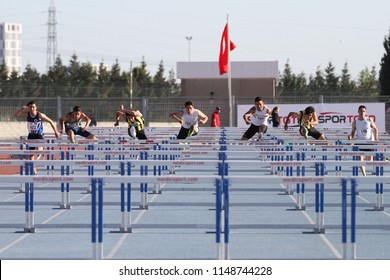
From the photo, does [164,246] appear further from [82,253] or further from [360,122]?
[360,122]

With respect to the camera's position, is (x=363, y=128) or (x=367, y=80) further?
(x=367, y=80)

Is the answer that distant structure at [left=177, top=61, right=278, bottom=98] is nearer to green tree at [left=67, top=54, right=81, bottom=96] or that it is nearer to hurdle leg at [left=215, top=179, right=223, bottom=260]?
green tree at [left=67, top=54, right=81, bottom=96]

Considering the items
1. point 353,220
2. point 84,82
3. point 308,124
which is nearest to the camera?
point 353,220

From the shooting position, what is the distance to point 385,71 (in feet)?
198

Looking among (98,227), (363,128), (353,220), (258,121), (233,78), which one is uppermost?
(233,78)

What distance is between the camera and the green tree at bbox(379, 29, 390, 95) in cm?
5956

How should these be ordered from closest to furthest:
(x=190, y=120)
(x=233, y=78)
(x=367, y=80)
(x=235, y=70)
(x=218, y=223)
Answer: (x=218, y=223) < (x=190, y=120) < (x=233, y=78) < (x=235, y=70) < (x=367, y=80)

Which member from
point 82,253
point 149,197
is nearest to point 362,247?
point 82,253

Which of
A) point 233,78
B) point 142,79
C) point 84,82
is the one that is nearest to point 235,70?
point 233,78

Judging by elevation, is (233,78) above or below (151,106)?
above

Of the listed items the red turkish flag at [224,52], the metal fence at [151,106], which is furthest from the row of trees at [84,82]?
the red turkish flag at [224,52]

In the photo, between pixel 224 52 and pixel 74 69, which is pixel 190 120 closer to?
pixel 224 52

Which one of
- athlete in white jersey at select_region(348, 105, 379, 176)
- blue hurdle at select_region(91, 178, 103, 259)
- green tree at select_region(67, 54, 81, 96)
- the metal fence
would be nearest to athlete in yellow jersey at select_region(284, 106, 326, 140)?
athlete in white jersey at select_region(348, 105, 379, 176)

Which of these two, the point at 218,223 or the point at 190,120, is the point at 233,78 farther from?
the point at 218,223
